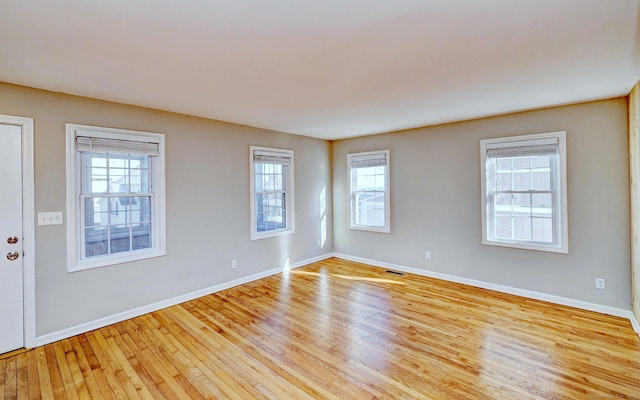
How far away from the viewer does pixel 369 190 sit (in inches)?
220

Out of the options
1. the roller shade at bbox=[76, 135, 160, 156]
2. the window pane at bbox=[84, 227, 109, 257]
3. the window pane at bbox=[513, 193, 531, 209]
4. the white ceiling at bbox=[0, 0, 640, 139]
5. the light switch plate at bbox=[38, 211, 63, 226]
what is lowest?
the window pane at bbox=[84, 227, 109, 257]

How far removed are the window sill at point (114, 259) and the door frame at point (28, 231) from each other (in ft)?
1.01

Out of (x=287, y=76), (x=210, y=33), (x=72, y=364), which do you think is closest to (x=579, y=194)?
(x=287, y=76)

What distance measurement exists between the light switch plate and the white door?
141mm

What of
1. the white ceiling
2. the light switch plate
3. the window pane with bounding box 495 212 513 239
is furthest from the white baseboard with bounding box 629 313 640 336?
the light switch plate

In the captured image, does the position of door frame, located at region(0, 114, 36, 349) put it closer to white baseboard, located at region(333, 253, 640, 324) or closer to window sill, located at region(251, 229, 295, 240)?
window sill, located at region(251, 229, 295, 240)

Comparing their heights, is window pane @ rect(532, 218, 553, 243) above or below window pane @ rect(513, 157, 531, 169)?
below

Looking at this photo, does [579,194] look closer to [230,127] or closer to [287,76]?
[287,76]

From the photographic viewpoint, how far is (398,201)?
514cm

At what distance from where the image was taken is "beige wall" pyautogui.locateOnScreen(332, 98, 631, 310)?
333 cm

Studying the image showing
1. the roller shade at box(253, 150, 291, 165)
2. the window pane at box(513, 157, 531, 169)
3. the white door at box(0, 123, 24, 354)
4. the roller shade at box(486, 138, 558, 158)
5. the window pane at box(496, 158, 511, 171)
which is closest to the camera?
the white door at box(0, 123, 24, 354)

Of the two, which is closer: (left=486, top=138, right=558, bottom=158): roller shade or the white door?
the white door

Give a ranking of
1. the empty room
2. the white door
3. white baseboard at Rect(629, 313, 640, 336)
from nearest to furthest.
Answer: the empty room → the white door → white baseboard at Rect(629, 313, 640, 336)

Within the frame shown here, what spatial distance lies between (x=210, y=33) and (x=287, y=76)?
0.83 metres
